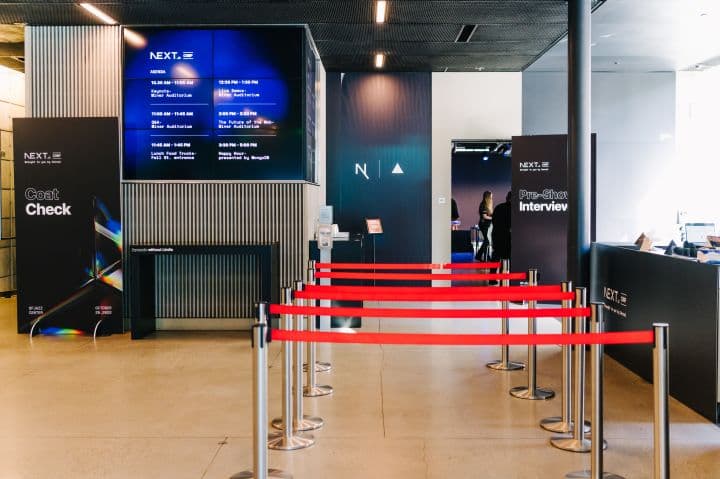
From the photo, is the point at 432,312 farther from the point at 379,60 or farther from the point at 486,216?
the point at 486,216

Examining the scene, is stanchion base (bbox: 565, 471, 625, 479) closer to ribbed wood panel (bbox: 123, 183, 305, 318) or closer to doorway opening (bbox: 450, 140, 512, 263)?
ribbed wood panel (bbox: 123, 183, 305, 318)

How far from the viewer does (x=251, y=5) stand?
7004 mm

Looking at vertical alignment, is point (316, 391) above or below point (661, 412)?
below

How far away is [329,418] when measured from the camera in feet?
14.6

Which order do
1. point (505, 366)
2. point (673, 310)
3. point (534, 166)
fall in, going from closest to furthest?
point (673, 310)
point (505, 366)
point (534, 166)

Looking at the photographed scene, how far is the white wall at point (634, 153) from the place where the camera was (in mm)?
11945

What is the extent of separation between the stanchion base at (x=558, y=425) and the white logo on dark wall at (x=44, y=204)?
540cm

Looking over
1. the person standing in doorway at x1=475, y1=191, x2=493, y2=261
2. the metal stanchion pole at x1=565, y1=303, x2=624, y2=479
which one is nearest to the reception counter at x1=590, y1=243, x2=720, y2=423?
the metal stanchion pole at x1=565, y1=303, x2=624, y2=479

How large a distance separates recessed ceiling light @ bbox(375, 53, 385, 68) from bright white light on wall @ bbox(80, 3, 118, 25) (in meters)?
3.72

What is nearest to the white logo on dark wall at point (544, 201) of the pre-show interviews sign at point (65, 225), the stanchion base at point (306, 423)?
the pre-show interviews sign at point (65, 225)

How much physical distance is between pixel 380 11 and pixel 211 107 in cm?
213

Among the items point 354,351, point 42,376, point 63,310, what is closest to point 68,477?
point 42,376

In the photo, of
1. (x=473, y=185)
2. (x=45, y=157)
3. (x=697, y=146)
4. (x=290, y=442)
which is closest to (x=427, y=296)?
(x=290, y=442)

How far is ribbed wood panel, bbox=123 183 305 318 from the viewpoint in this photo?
7.57m
